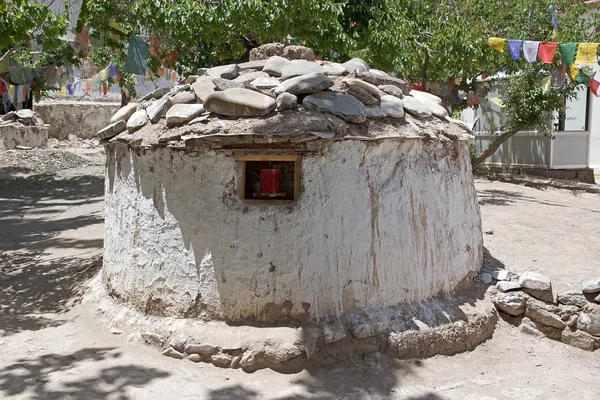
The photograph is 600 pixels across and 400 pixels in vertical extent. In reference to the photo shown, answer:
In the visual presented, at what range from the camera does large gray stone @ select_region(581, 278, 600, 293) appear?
574 cm

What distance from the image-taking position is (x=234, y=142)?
460cm

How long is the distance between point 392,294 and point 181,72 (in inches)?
280

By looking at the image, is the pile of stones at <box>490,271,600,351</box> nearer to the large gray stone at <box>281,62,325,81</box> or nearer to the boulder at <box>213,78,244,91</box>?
the large gray stone at <box>281,62,325,81</box>

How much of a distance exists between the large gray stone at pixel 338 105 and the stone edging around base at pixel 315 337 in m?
1.54

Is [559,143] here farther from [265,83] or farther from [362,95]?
[265,83]

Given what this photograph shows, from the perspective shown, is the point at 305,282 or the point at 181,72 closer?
the point at 305,282

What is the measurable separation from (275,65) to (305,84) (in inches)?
29.5

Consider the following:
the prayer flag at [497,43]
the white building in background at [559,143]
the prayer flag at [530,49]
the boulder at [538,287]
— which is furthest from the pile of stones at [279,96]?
the white building in background at [559,143]

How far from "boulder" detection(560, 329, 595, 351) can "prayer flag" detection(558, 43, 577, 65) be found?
535 cm

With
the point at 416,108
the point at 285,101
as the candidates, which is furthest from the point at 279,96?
A: the point at 416,108

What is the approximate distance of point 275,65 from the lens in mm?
5613

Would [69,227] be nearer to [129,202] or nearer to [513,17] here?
[129,202]

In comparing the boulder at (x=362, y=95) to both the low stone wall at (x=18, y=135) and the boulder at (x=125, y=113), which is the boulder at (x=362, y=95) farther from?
the low stone wall at (x=18, y=135)

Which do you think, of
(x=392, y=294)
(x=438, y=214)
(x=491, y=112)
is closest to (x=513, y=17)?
(x=491, y=112)
